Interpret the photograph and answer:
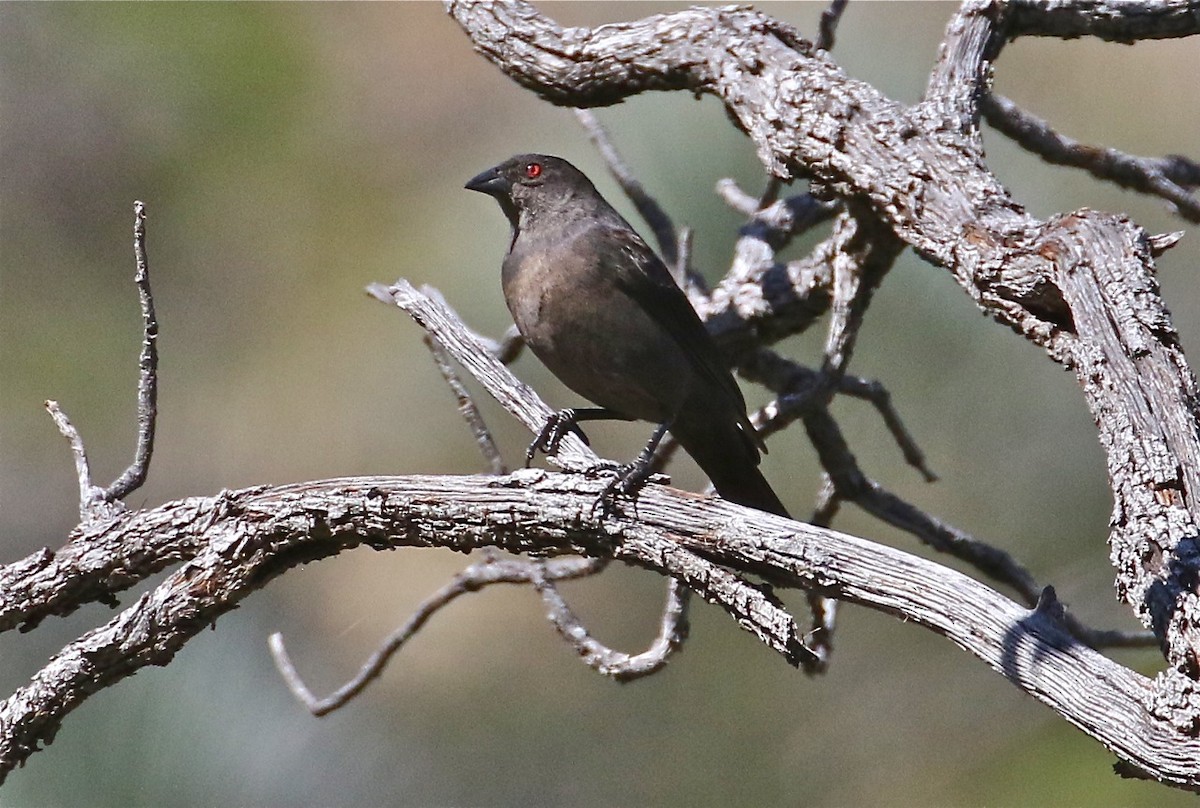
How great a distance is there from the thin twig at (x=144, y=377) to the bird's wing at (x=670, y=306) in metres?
1.71

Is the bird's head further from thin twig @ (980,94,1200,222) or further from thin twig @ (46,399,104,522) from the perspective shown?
thin twig @ (46,399,104,522)

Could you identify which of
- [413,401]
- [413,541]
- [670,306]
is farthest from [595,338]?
[413,401]

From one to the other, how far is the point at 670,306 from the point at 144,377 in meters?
1.82

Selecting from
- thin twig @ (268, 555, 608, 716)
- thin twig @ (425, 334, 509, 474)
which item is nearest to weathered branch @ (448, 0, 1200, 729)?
thin twig @ (425, 334, 509, 474)

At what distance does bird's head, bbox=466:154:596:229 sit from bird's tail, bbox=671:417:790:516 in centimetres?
95

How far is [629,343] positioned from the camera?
4020mm

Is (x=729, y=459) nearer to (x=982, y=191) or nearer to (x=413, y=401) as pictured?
(x=982, y=191)

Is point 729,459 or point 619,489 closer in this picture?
point 619,489

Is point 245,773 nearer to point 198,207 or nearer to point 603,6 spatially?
point 198,207

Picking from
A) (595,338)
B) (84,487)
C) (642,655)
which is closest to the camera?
(84,487)

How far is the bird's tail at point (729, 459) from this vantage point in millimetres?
4113

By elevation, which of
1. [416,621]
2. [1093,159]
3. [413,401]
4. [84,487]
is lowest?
[413,401]

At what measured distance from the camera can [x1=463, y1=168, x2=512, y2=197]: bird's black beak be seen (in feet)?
15.0

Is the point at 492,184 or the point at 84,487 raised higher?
the point at 492,184
